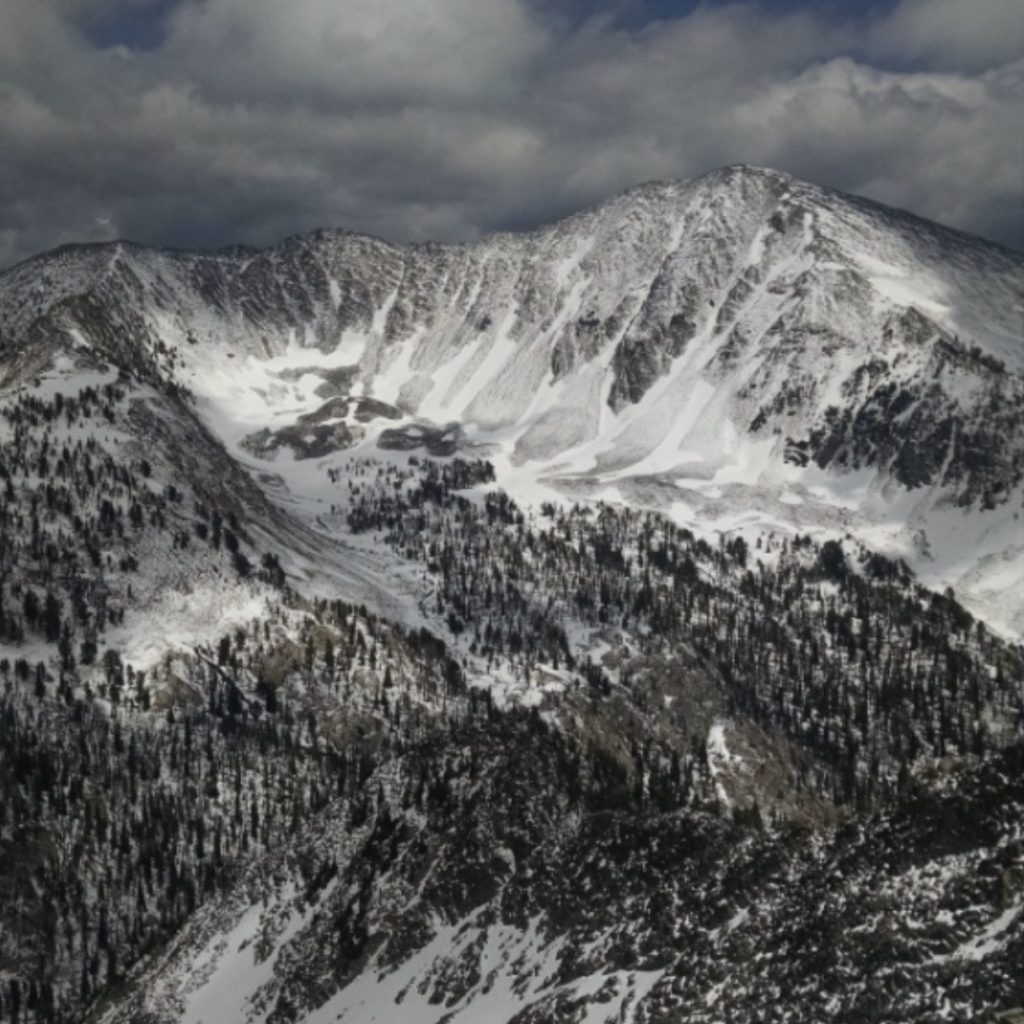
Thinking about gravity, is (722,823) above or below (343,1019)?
above

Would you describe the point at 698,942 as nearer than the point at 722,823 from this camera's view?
Yes

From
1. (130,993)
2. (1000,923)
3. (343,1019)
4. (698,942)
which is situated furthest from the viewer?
(130,993)

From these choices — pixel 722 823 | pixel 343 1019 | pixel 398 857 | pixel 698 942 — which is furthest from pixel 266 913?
pixel 698 942

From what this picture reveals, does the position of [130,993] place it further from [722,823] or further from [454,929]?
[722,823]

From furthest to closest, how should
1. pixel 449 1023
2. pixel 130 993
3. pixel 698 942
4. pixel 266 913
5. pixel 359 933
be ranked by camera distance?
pixel 130 993 < pixel 266 913 < pixel 359 933 < pixel 449 1023 < pixel 698 942

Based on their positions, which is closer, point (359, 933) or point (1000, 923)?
point (1000, 923)

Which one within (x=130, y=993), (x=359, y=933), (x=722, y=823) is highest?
(x=722, y=823)

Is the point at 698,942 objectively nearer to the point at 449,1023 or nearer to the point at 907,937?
the point at 907,937

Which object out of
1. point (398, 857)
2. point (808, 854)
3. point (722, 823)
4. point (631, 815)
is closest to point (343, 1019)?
point (398, 857)

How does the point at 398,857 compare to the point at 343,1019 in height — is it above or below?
above
